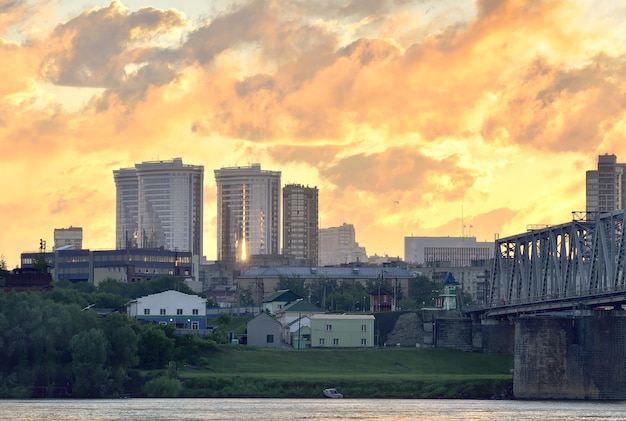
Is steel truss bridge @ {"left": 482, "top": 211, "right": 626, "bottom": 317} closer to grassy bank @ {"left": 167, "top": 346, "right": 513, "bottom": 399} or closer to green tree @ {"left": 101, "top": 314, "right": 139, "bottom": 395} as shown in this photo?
grassy bank @ {"left": 167, "top": 346, "right": 513, "bottom": 399}

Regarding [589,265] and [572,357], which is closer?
[572,357]

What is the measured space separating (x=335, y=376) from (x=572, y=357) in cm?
2202

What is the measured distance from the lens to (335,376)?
17762cm

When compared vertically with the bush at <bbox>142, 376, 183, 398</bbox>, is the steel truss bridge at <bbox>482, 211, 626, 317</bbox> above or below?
above

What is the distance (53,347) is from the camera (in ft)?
547

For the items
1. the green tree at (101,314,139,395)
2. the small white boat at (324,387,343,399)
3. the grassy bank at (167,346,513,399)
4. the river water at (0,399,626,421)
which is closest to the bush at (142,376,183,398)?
the grassy bank at (167,346,513,399)

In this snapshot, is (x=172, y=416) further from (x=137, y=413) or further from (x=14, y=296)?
(x=14, y=296)

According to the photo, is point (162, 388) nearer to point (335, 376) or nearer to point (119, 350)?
point (119, 350)

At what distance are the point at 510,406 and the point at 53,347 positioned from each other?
3982 centimetres

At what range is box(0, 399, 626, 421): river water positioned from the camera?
5320 inches

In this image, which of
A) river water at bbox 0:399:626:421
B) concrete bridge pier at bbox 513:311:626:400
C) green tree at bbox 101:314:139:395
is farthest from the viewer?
concrete bridge pier at bbox 513:311:626:400

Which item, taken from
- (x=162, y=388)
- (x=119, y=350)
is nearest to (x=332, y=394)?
(x=162, y=388)

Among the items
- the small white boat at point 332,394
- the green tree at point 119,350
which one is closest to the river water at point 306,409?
the small white boat at point 332,394

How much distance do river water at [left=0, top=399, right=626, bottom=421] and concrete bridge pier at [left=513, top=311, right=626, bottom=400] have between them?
4.38 metres
